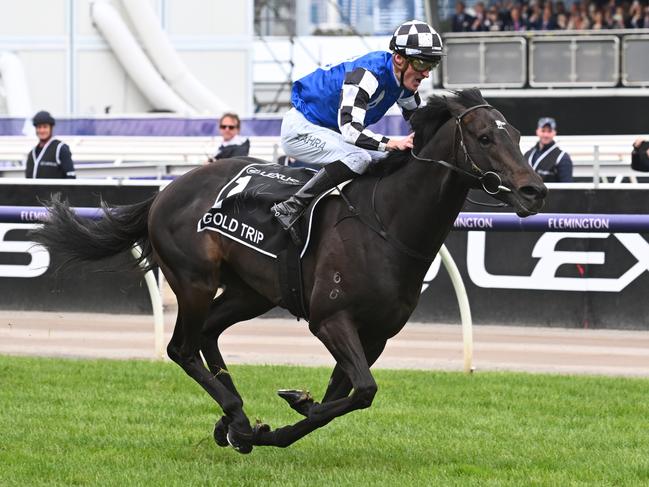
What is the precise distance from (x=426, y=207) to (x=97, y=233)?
217 cm

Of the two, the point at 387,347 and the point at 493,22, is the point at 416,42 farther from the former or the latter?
the point at 493,22

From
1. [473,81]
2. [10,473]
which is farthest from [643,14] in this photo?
[10,473]

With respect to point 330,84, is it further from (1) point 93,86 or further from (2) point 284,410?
(1) point 93,86

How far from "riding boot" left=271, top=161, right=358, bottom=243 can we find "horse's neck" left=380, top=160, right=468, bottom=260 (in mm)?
347

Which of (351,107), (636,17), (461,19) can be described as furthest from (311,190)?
(461,19)

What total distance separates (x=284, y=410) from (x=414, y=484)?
186 centimetres

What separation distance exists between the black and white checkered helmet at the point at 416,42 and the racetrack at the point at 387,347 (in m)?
3.37

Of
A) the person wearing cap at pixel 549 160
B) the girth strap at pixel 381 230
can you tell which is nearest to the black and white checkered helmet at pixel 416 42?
the girth strap at pixel 381 230

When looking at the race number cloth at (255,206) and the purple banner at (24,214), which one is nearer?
the race number cloth at (255,206)

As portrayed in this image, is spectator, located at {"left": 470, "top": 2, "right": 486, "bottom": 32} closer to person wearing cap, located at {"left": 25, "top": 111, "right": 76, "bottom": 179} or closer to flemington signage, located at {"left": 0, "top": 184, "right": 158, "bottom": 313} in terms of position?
person wearing cap, located at {"left": 25, "top": 111, "right": 76, "bottom": 179}

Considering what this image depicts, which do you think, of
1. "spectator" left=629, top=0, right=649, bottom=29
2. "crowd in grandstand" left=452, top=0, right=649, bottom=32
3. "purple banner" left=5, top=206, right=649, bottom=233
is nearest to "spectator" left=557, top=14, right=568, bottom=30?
"crowd in grandstand" left=452, top=0, right=649, bottom=32

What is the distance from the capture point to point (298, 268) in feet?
20.1

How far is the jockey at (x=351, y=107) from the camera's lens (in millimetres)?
5934

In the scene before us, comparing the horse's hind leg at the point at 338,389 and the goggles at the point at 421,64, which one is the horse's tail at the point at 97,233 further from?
the goggles at the point at 421,64
